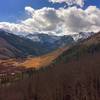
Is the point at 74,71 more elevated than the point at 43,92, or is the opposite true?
the point at 74,71

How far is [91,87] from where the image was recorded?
456 feet

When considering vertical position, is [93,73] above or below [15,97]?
above

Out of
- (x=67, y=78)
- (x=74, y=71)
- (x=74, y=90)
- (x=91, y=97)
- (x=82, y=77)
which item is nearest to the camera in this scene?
(x=91, y=97)

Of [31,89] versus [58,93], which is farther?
[31,89]

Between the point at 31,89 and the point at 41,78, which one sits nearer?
the point at 31,89

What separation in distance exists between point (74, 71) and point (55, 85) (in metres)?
25.7

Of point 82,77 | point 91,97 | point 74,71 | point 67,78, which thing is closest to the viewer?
point 91,97

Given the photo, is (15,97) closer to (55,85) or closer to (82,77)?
(55,85)

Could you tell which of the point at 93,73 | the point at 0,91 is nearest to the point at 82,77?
the point at 93,73

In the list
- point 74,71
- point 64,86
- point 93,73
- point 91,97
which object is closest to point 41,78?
point 74,71

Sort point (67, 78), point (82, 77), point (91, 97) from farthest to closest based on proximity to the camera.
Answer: point (67, 78) → point (82, 77) → point (91, 97)

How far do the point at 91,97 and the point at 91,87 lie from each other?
29.4ft

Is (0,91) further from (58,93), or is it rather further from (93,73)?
(93,73)

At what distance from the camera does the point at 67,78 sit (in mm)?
168125
